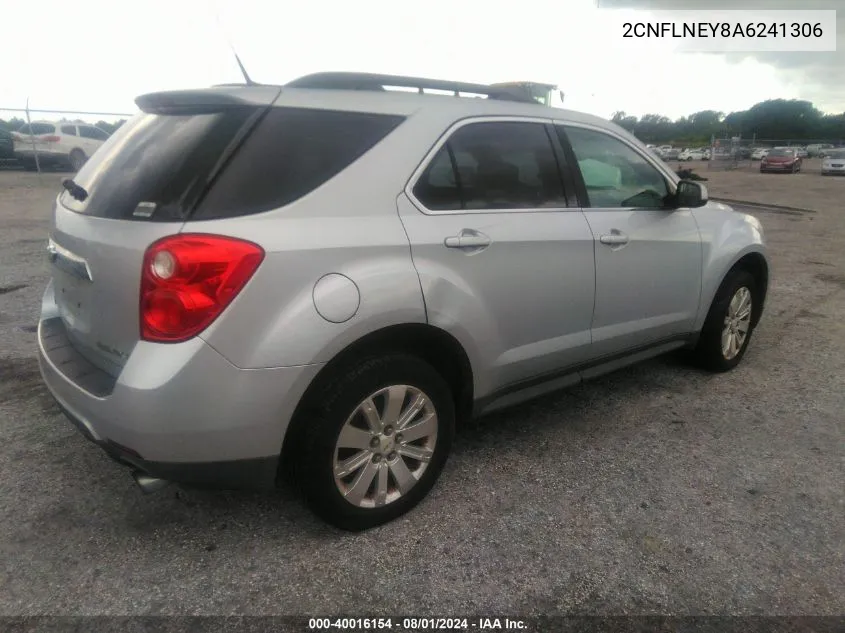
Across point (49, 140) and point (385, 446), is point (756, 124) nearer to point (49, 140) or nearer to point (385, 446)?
point (49, 140)

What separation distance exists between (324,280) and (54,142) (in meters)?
19.9

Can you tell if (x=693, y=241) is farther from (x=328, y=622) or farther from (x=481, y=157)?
(x=328, y=622)

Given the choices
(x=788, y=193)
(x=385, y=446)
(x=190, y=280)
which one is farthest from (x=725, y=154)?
(x=190, y=280)

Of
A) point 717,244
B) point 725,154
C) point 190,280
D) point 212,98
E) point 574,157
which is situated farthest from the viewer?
point 725,154

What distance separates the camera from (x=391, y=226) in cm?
239

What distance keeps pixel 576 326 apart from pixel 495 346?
56 centimetres

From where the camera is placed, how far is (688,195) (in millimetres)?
3578

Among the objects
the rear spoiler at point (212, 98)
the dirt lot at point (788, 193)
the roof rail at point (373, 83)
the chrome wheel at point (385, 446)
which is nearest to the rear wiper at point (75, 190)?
the rear spoiler at point (212, 98)

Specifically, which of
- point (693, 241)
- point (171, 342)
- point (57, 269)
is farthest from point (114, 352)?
point (693, 241)

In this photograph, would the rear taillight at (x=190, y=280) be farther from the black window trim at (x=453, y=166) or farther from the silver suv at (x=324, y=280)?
the black window trim at (x=453, y=166)

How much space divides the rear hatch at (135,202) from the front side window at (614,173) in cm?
165

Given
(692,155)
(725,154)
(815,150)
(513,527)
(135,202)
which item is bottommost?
(513,527)

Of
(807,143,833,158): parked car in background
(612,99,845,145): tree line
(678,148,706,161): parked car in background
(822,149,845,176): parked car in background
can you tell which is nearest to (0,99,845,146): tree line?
(612,99,845,145): tree line

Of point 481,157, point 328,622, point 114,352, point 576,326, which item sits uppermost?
point 481,157
